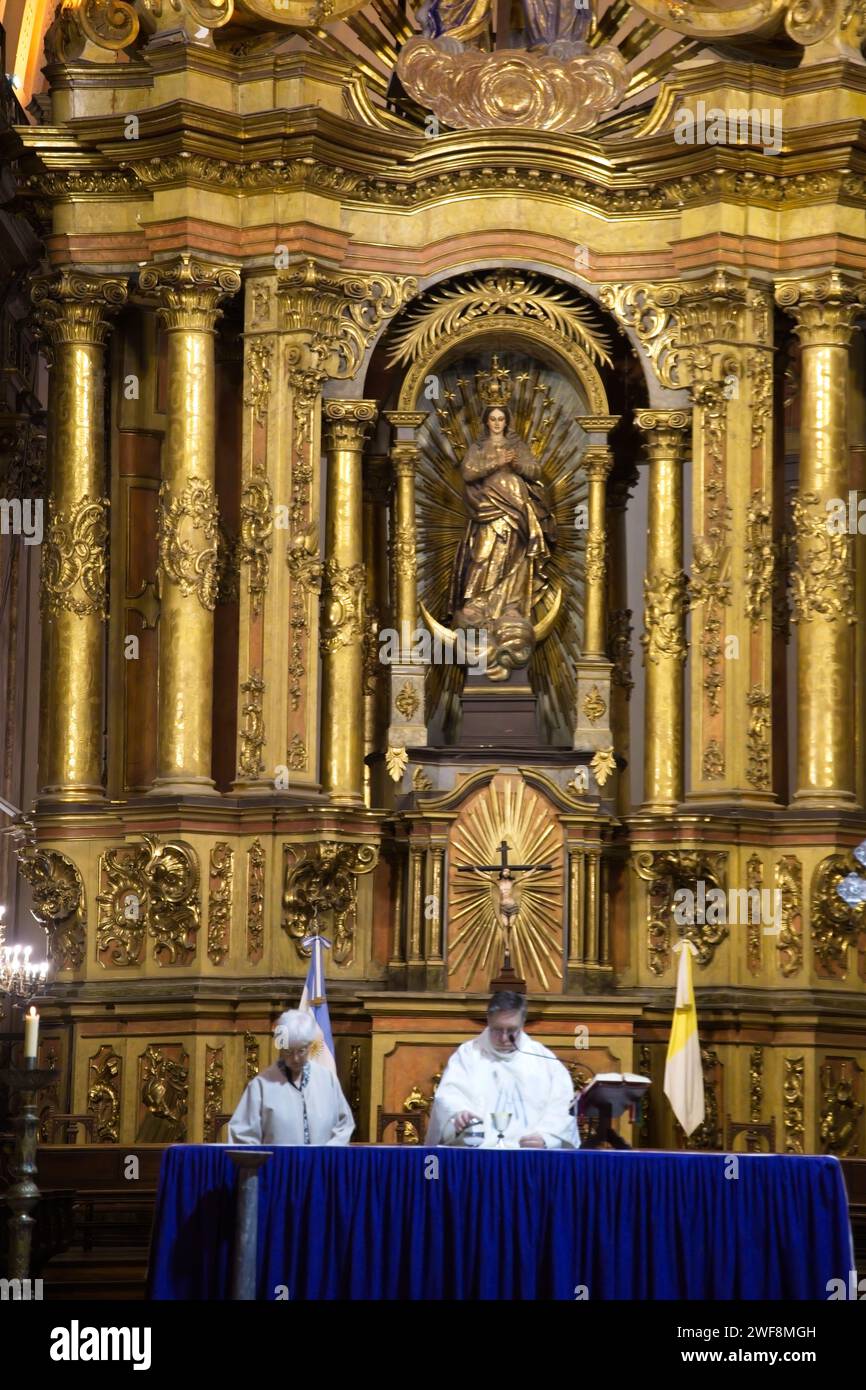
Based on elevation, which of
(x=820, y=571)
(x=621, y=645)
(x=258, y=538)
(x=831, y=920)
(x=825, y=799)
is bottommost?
(x=831, y=920)

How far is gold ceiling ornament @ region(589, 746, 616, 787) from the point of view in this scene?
2153 cm

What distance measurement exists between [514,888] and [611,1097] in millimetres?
4640

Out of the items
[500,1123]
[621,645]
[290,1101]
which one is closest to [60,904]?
[621,645]

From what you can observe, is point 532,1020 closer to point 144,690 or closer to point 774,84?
point 144,690

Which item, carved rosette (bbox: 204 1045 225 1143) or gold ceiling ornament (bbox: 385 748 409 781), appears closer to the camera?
carved rosette (bbox: 204 1045 225 1143)

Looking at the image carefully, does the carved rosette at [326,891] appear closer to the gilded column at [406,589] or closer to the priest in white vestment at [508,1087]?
the gilded column at [406,589]

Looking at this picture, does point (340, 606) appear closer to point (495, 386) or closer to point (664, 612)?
point (495, 386)

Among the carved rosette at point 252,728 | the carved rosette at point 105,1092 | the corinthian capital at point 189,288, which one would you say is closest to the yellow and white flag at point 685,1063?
the carved rosette at point 252,728

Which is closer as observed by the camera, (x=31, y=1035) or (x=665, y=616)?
(x=31, y=1035)

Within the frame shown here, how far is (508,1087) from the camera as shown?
611 inches

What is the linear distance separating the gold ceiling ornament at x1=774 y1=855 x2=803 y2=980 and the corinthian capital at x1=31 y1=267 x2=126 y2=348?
21.3ft

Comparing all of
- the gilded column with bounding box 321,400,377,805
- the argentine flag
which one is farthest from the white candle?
the gilded column with bounding box 321,400,377,805

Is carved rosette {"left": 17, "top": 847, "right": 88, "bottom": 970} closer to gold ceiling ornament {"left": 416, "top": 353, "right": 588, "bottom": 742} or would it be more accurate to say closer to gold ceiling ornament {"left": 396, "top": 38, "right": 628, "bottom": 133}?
gold ceiling ornament {"left": 416, "top": 353, "right": 588, "bottom": 742}

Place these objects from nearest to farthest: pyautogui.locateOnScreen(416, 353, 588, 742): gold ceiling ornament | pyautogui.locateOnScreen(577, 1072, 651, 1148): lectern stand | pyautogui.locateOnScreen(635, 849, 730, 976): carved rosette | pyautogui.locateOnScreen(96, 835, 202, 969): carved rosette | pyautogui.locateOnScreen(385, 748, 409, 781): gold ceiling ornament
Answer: pyautogui.locateOnScreen(577, 1072, 651, 1148): lectern stand, pyautogui.locateOnScreen(96, 835, 202, 969): carved rosette, pyautogui.locateOnScreen(635, 849, 730, 976): carved rosette, pyautogui.locateOnScreen(385, 748, 409, 781): gold ceiling ornament, pyautogui.locateOnScreen(416, 353, 588, 742): gold ceiling ornament
